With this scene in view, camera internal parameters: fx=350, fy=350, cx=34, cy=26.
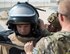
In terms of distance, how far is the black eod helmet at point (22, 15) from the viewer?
3916 millimetres

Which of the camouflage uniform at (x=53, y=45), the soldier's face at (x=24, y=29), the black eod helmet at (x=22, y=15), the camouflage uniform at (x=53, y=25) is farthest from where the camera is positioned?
the camouflage uniform at (x=53, y=25)

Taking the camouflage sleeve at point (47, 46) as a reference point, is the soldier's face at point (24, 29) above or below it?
below

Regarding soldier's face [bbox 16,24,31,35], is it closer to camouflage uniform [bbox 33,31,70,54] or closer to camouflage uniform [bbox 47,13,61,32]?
camouflage uniform [bbox 47,13,61,32]

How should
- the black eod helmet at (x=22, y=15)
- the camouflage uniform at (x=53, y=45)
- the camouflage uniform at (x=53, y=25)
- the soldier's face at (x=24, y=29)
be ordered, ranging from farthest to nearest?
the camouflage uniform at (x=53, y=25) → the black eod helmet at (x=22, y=15) → the soldier's face at (x=24, y=29) → the camouflage uniform at (x=53, y=45)

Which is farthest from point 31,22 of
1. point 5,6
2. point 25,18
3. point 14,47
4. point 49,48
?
point 5,6

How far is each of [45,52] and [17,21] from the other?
128cm

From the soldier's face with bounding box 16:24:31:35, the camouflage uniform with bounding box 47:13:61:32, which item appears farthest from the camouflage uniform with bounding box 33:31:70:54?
the camouflage uniform with bounding box 47:13:61:32

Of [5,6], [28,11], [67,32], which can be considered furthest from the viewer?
[5,6]

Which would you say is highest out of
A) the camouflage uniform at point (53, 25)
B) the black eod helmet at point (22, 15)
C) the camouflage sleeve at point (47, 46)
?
the camouflage sleeve at point (47, 46)

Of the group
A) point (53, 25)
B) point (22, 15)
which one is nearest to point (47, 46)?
point (22, 15)

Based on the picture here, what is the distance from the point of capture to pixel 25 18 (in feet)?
12.9

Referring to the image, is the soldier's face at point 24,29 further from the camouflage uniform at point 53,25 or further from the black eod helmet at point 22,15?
the camouflage uniform at point 53,25

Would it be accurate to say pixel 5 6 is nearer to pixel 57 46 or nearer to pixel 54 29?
pixel 54 29

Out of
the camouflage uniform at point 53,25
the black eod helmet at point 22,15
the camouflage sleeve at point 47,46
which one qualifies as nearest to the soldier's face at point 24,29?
the black eod helmet at point 22,15
